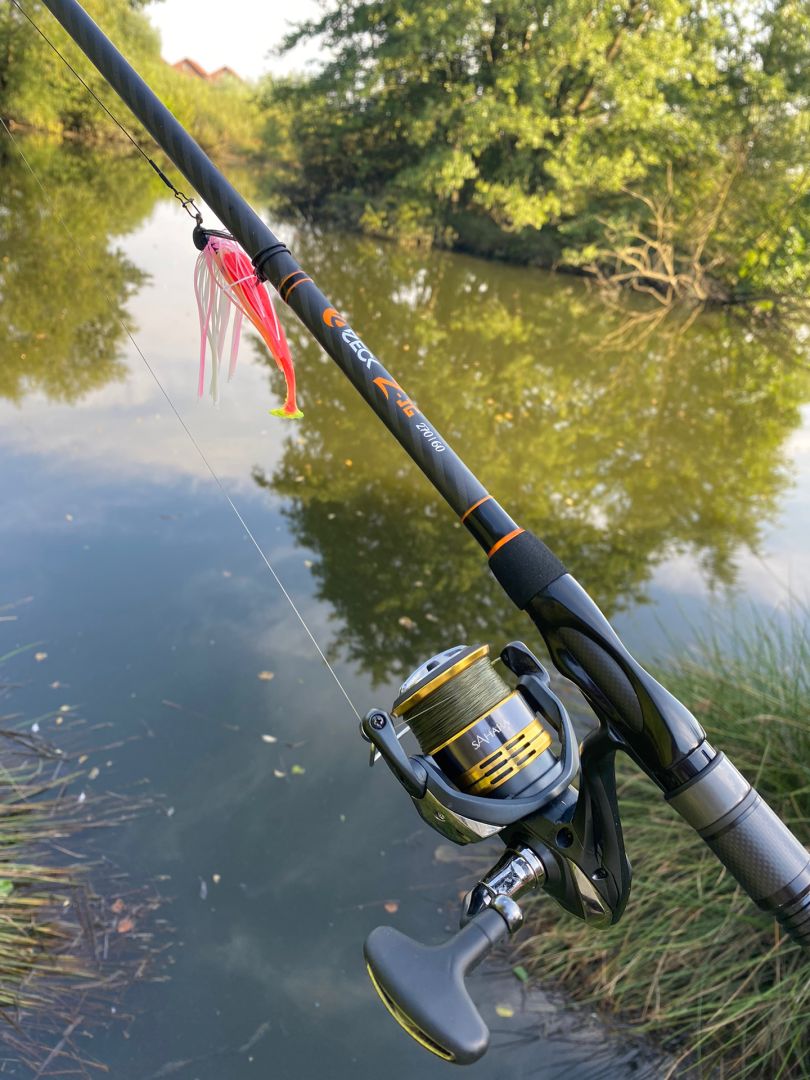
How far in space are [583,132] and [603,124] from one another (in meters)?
0.64

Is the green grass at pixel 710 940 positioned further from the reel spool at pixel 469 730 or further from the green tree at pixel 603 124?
the green tree at pixel 603 124

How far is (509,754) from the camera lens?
1.06 metres

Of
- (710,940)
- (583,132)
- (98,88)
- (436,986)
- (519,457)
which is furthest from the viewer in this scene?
(98,88)

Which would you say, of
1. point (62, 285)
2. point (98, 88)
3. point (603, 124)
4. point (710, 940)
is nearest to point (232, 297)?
point (710, 940)

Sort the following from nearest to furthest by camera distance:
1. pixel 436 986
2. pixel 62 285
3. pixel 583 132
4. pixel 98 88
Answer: pixel 436 986 → pixel 62 285 → pixel 583 132 → pixel 98 88

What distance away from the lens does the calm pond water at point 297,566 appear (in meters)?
2.43

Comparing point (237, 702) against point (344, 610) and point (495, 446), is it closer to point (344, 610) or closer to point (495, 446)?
point (344, 610)

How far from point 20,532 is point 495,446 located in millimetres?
3935

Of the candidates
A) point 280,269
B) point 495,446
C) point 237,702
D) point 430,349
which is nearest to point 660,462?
point 495,446

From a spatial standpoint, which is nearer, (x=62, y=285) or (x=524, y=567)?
(x=524, y=567)

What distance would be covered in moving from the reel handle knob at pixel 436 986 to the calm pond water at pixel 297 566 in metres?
1.67

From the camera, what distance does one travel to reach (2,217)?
450 inches

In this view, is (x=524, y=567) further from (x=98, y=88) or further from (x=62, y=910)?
(x=98, y=88)

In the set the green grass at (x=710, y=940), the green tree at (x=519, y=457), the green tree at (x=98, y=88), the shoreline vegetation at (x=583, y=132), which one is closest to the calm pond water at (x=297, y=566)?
the green tree at (x=519, y=457)
